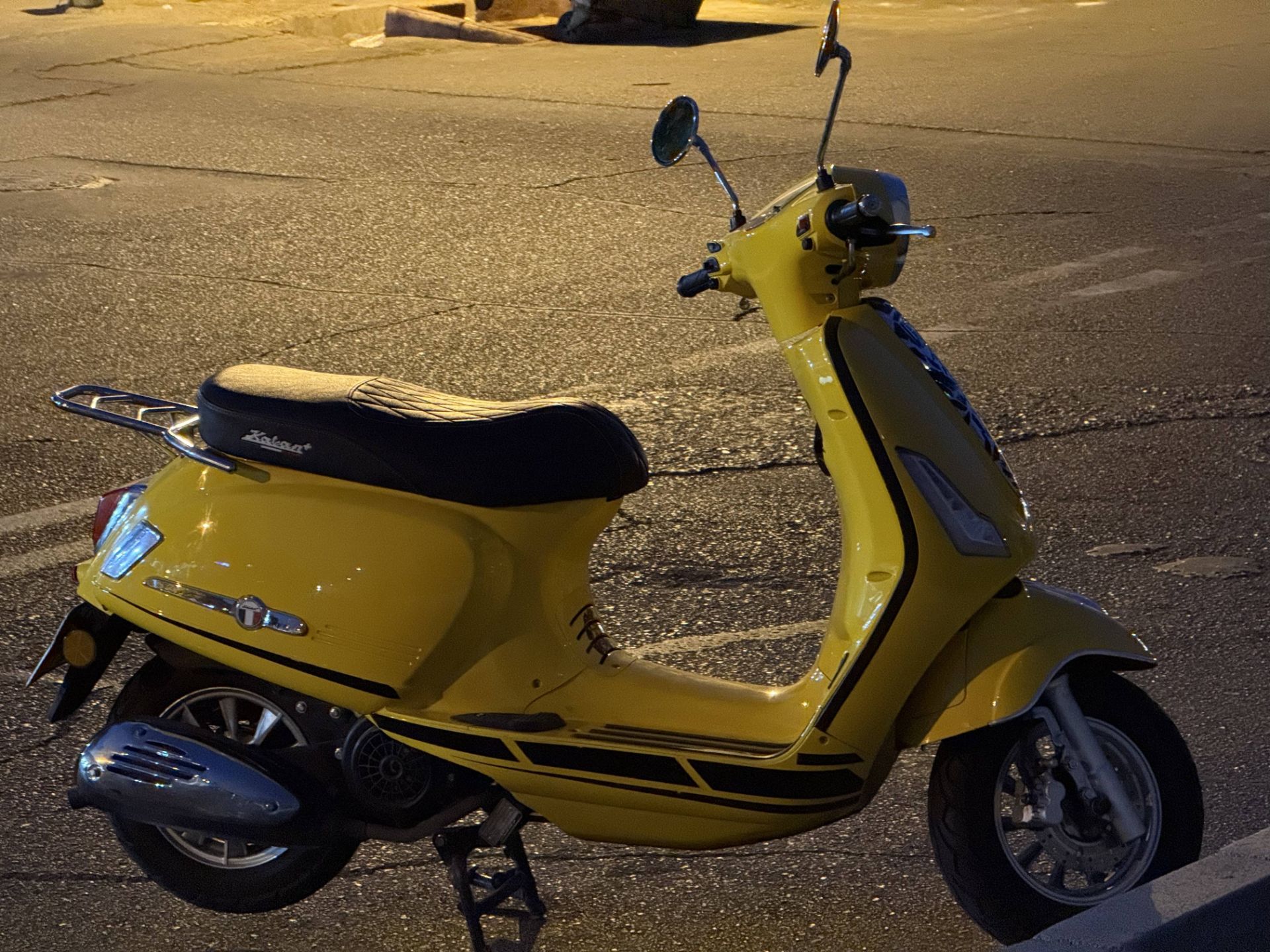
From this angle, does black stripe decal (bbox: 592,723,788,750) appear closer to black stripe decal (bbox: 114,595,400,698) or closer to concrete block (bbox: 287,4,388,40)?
black stripe decal (bbox: 114,595,400,698)

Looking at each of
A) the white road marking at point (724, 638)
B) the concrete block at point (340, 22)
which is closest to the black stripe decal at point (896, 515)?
the white road marking at point (724, 638)

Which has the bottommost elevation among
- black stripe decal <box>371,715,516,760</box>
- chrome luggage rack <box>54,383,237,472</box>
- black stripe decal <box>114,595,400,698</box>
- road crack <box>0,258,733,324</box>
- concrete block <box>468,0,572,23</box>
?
concrete block <box>468,0,572,23</box>

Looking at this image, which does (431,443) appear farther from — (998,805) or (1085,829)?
(1085,829)

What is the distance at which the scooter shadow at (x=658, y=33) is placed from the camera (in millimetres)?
15867

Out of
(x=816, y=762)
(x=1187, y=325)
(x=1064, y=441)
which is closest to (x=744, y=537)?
(x=1064, y=441)

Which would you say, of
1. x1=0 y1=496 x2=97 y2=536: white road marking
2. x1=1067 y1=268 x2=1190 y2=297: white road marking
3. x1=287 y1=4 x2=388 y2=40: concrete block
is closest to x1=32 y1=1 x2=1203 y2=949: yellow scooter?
x1=0 y1=496 x2=97 y2=536: white road marking

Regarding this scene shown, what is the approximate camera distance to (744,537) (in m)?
5.39

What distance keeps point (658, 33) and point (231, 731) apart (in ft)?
45.2

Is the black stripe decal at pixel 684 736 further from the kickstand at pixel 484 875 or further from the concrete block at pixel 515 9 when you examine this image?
the concrete block at pixel 515 9

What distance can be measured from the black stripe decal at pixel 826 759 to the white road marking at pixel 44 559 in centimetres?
270

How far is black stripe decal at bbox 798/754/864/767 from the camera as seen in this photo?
3.25 metres

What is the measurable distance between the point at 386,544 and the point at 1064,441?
11.8 ft

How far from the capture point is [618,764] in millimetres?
3254

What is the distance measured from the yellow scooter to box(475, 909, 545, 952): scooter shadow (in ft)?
0.14
